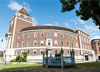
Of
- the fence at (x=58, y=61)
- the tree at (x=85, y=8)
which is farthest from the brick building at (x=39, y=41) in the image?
the tree at (x=85, y=8)

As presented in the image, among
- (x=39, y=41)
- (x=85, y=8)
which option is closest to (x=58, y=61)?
(x=85, y=8)

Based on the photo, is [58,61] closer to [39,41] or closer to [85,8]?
[85,8]

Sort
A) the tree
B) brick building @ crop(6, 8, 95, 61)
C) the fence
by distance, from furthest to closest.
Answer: brick building @ crop(6, 8, 95, 61) < the fence < the tree

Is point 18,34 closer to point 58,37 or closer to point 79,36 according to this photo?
point 58,37

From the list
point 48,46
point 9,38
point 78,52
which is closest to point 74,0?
point 48,46

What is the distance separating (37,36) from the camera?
3947 centimetres

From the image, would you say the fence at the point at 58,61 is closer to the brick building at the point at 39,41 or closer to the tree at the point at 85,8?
the tree at the point at 85,8

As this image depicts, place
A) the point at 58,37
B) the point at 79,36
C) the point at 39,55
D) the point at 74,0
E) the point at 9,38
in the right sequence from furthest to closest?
the point at 79,36, the point at 9,38, the point at 58,37, the point at 39,55, the point at 74,0

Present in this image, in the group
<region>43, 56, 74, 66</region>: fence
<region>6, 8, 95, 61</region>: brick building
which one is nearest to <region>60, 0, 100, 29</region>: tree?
<region>43, 56, 74, 66</region>: fence

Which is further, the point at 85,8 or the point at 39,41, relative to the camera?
the point at 39,41

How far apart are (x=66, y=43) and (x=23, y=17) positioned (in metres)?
25.8

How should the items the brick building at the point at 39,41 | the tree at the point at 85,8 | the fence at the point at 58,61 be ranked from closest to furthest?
the tree at the point at 85,8, the fence at the point at 58,61, the brick building at the point at 39,41

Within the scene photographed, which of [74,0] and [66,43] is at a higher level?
[74,0]

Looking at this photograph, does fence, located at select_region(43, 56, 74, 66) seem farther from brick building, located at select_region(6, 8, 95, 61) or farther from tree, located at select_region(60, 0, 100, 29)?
brick building, located at select_region(6, 8, 95, 61)
